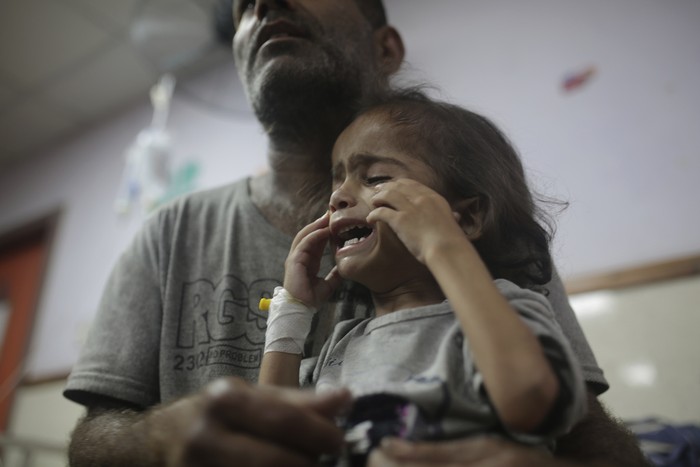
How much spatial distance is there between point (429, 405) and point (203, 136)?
2.79 m

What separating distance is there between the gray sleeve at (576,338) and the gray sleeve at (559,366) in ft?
1.13

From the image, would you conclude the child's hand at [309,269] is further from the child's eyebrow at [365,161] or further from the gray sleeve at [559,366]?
the gray sleeve at [559,366]

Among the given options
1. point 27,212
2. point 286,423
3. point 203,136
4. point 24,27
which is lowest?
point 286,423

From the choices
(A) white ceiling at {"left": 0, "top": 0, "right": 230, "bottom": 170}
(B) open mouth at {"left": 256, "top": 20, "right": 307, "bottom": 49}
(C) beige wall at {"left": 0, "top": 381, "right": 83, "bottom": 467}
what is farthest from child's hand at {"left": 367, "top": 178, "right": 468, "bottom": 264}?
(C) beige wall at {"left": 0, "top": 381, "right": 83, "bottom": 467}

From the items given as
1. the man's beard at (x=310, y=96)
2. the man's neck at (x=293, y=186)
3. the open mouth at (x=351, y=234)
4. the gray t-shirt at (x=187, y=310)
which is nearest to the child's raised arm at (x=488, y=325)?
the open mouth at (x=351, y=234)

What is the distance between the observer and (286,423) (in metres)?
0.46

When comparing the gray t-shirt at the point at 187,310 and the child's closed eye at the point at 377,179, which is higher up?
the child's closed eye at the point at 377,179

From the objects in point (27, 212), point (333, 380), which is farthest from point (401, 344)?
point (27, 212)

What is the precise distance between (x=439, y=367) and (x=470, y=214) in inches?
13.1

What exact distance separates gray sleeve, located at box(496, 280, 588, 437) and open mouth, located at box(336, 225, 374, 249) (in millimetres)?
253

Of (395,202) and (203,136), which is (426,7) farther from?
(395,202)

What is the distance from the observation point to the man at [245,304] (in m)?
0.47

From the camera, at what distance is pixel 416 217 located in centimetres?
66

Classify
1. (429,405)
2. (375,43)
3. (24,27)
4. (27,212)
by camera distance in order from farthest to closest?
1. (27,212)
2. (24,27)
3. (375,43)
4. (429,405)
